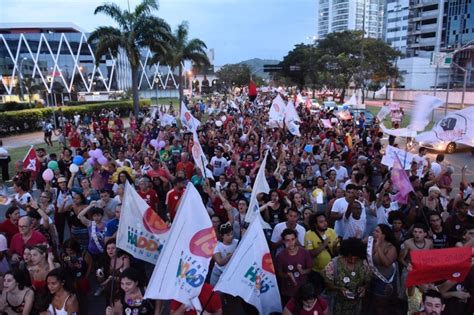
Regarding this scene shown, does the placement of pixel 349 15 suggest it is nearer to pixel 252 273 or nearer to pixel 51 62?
pixel 51 62

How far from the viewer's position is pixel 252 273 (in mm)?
4102

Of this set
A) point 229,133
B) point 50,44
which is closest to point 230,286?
point 229,133

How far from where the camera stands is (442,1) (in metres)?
83.4

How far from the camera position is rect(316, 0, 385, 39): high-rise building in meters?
174

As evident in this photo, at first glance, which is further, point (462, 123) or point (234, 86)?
point (234, 86)

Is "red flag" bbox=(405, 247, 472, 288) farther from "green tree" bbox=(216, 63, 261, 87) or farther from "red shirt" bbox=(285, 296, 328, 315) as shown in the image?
"green tree" bbox=(216, 63, 261, 87)

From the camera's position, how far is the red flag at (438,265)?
140 inches

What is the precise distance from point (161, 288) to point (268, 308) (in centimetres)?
142

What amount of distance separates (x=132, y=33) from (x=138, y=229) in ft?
76.8

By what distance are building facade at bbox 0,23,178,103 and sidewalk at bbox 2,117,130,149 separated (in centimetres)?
4459

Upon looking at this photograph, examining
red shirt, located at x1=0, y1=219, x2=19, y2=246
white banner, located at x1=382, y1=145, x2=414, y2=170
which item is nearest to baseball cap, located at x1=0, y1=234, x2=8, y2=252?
red shirt, located at x1=0, y1=219, x2=19, y2=246

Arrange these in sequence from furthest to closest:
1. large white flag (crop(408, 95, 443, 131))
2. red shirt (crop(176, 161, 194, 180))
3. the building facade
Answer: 1. the building facade
2. red shirt (crop(176, 161, 194, 180))
3. large white flag (crop(408, 95, 443, 131))

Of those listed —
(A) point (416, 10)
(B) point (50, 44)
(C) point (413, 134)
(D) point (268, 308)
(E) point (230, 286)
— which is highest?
(A) point (416, 10)

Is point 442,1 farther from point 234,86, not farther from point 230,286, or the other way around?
point 230,286
